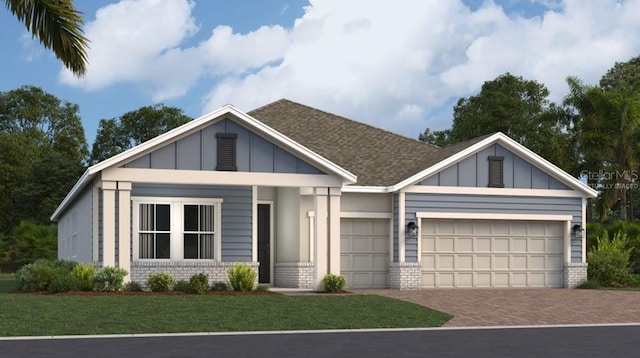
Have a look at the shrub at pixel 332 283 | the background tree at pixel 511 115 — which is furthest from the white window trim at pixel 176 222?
the background tree at pixel 511 115

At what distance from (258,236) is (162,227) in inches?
138

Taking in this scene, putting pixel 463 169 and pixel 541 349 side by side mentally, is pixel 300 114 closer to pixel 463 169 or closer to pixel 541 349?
pixel 463 169

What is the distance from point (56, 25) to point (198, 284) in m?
7.29

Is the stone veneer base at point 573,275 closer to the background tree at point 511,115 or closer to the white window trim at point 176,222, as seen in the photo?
the white window trim at point 176,222

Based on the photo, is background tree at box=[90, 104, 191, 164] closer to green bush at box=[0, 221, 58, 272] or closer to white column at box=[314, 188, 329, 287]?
green bush at box=[0, 221, 58, 272]

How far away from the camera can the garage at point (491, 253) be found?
95.6 ft

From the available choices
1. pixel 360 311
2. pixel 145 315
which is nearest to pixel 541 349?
pixel 360 311

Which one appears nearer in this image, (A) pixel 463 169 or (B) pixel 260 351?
(B) pixel 260 351

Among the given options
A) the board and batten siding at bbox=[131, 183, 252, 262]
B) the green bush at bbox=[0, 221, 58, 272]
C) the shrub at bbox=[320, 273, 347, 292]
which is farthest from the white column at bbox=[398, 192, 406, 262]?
the green bush at bbox=[0, 221, 58, 272]

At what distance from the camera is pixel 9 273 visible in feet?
158

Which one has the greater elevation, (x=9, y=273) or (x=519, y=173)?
(x=519, y=173)

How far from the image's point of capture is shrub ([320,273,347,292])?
84.5 ft

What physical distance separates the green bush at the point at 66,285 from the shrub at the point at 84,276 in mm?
25

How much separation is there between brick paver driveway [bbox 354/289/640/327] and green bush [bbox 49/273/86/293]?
773 cm
